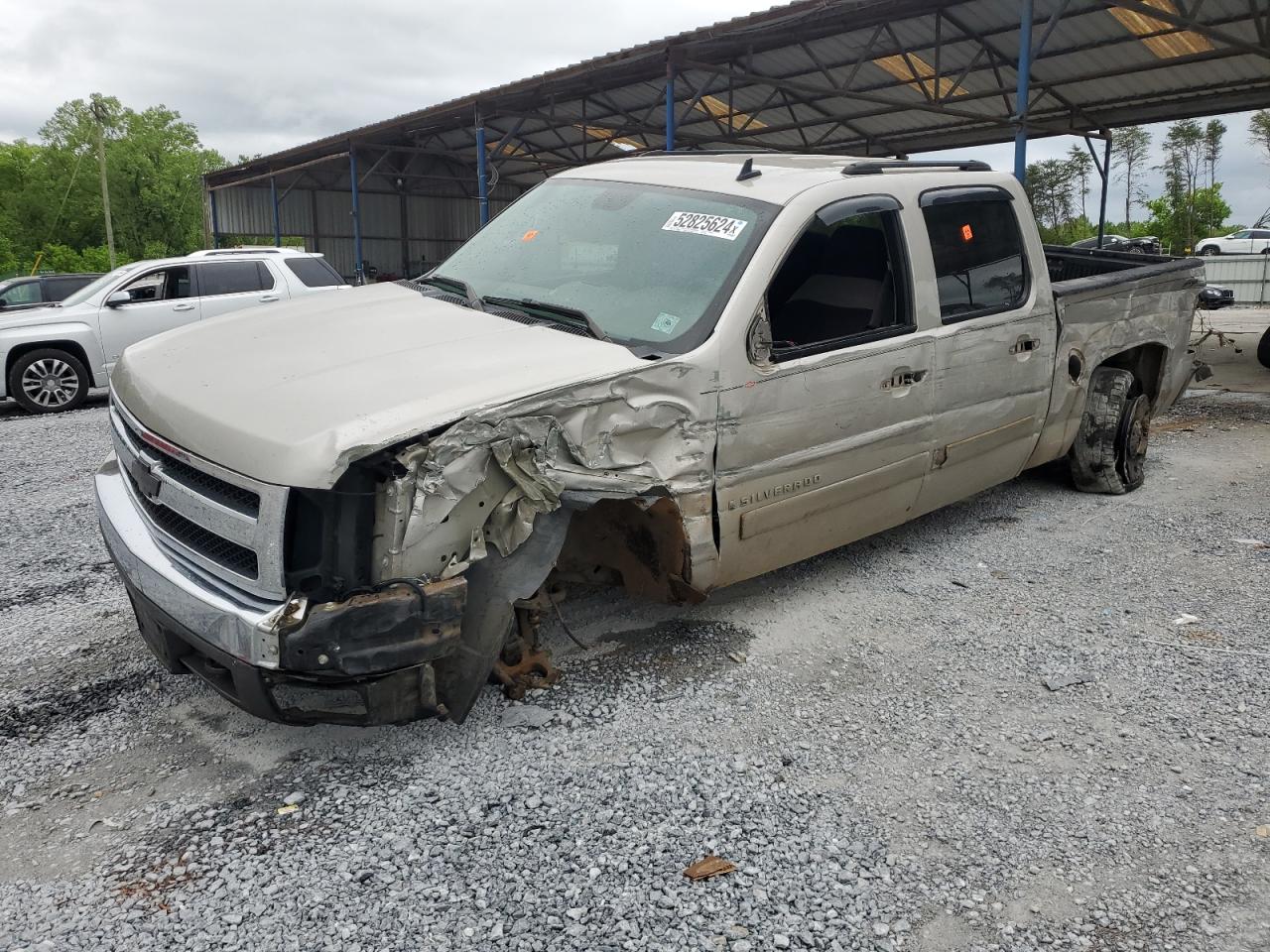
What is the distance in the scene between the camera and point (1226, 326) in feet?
59.8

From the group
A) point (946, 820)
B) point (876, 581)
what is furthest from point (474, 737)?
point (876, 581)

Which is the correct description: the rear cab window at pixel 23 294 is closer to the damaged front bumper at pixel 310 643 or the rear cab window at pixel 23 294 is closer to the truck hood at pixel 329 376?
the truck hood at pixel 329 376

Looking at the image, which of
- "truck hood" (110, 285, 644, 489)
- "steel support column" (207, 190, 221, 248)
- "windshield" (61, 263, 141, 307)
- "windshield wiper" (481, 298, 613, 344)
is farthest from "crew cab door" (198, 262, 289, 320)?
"steel support column" (207, 190, 221, 248)

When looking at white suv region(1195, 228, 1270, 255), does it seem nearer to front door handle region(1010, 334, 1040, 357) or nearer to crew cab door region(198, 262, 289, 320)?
crew cab door region(198, 262, 289, 320)

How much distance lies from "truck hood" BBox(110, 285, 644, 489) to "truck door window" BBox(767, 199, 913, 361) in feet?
3.69

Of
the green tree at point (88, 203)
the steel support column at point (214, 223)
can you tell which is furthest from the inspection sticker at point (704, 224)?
the green tree at point (88, 203)

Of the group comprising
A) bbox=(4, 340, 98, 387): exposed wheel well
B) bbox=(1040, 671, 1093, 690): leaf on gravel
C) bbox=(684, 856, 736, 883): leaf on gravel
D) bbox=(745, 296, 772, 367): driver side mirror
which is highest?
bbox=(745, 296, 772, 367): driver side mirror

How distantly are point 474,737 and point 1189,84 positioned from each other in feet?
54.5

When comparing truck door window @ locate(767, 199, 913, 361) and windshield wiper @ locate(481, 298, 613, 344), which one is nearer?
windshield wiper @ locate(481, 298, 613, 344)

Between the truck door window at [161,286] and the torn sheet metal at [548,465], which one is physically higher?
→ the truck door window at [161,286]

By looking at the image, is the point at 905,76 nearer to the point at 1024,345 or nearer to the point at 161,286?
the point at 161,286

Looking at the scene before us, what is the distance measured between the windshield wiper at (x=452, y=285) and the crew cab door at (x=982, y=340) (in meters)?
1.93

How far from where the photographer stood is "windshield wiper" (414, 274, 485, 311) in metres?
3.68

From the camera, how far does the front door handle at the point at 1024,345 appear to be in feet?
14.9
